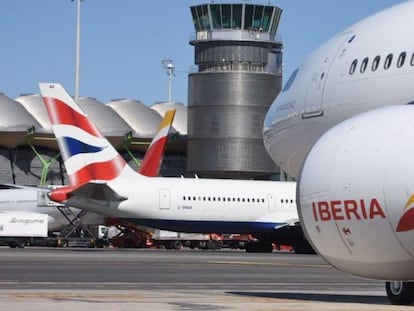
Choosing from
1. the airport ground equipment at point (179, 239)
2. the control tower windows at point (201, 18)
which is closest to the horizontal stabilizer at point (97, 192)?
the airport ground equipment at point (179, 239)

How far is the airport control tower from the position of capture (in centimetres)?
9969

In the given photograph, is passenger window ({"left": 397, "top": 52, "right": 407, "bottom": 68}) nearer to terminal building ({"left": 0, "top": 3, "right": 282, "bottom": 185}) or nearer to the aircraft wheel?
the aircraft wheel

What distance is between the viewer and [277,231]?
59125mm

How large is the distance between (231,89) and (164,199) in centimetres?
4268

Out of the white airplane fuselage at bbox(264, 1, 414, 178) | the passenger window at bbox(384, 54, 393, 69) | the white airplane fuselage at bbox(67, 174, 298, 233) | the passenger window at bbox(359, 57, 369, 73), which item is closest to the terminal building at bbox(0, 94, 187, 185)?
the white airplane fuselage at bbox(67, 174, 298, 233)

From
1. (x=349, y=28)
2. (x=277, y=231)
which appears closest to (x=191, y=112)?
(x=277, y=231)

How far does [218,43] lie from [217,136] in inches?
300

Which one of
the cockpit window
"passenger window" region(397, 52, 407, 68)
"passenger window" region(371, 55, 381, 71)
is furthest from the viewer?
the cockpit window

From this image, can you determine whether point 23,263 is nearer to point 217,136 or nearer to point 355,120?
point 355,120

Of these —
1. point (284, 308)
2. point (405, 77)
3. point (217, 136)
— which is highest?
point (217, 136)

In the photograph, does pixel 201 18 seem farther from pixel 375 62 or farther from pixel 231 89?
pixel 375 62

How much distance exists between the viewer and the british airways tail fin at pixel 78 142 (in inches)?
2116

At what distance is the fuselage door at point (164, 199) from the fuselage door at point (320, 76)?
100ft

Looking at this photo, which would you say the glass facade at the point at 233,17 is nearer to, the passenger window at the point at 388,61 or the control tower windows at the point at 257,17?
the control tower windows at the point at 257,17
